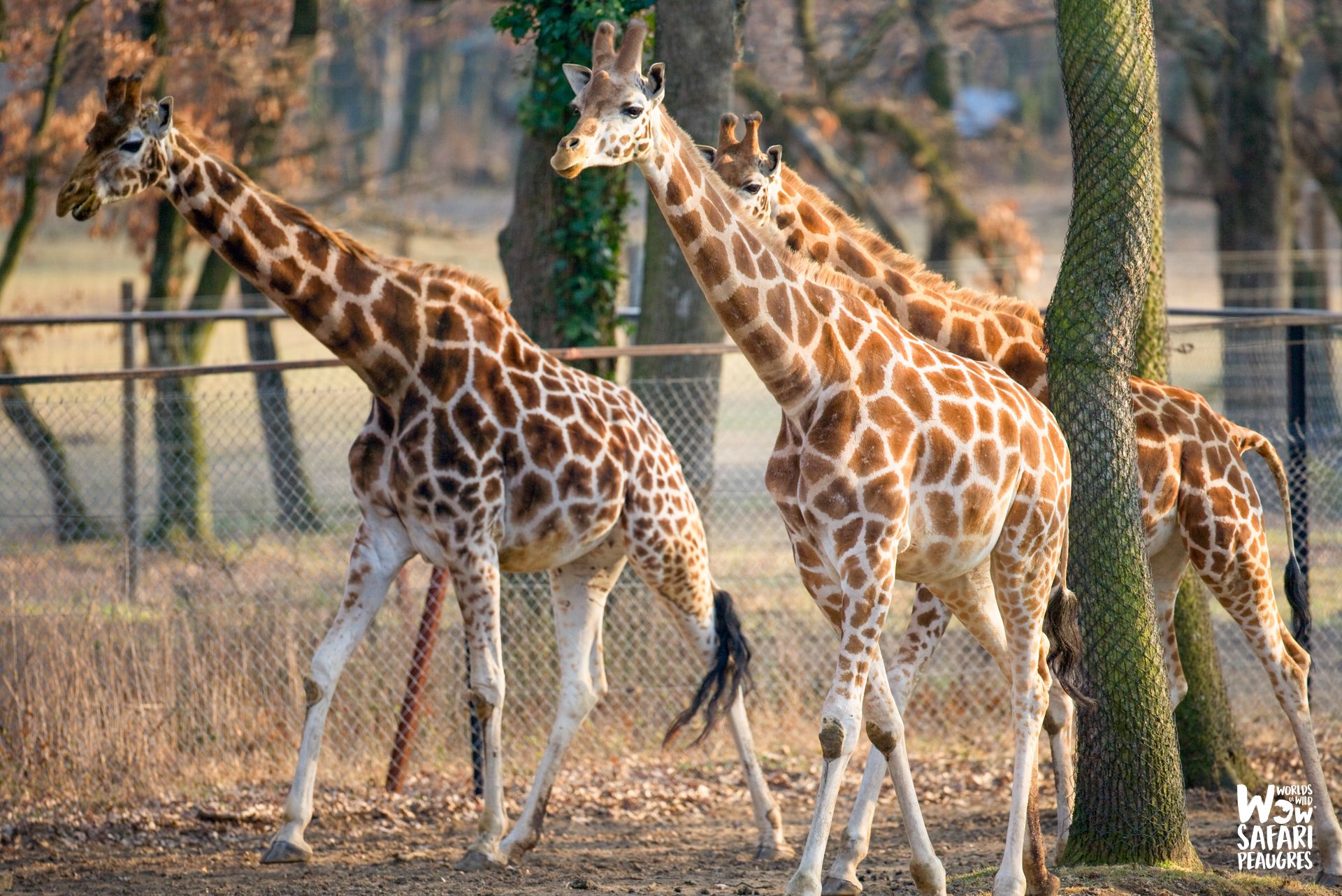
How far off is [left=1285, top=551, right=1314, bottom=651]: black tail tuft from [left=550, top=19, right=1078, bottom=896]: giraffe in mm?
1887

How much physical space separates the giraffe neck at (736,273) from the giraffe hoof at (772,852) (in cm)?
240

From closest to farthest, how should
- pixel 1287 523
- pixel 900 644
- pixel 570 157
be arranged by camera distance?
pixel 570 157 < pixel 900 644 < pixel 1287 523

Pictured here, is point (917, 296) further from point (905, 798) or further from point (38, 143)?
point (38, 143)

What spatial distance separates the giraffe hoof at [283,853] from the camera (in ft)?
18.4

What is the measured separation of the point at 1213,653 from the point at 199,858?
4659mm

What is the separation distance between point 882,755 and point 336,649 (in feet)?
7.65

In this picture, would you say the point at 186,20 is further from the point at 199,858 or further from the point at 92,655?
the point at 199,858

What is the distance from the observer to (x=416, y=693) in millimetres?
6883

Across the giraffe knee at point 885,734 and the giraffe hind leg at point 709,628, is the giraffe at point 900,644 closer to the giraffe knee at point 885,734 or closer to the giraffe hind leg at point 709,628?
the giraffe knee at point 885,734

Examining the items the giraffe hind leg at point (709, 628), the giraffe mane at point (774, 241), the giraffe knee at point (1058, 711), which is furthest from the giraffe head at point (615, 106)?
the giraffe knee at point (1058, 711)

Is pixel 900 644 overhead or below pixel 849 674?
below

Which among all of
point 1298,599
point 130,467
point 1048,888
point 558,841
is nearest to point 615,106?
point 1048,888

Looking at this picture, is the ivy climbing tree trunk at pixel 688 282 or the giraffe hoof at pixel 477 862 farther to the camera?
the ivy climbing tree trunk at pixel 688 282

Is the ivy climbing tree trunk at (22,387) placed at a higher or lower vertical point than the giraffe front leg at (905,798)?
higher
